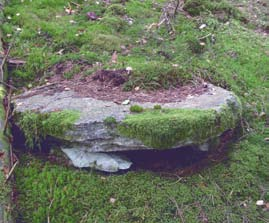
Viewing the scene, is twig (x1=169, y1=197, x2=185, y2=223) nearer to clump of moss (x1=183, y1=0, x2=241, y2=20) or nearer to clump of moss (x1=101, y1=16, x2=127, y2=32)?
clump of moss (x1=101, y1=16, x2=127, y2=32)

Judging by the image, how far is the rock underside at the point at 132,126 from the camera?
13.8ft

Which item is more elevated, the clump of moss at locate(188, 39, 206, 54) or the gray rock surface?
the clump of moss at locate(188, 39, 206, 54)

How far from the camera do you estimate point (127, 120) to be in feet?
14.0

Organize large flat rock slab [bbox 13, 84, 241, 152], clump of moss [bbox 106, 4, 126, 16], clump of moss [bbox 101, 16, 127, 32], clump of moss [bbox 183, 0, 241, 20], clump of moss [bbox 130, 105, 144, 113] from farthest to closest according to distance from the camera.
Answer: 1. clump of moss [bbox 183, 0, 241, 20]
2. clump of moss [bbox 106, 4, 126, 16]
3. clump of moss [bbox 101, 16, 127, 32]
4. clump of moss [bbox 130, 105, 144, 113]
5. large flat rock slab [bbox 13, 84, 241, 152]

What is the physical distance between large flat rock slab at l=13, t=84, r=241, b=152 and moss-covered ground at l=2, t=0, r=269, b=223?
36 centimetres

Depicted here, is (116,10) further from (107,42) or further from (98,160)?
(98,160)

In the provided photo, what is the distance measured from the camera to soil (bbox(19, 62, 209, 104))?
16.3 ft

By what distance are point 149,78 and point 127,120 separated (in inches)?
45.5

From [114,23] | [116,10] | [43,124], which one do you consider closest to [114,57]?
[114,23]

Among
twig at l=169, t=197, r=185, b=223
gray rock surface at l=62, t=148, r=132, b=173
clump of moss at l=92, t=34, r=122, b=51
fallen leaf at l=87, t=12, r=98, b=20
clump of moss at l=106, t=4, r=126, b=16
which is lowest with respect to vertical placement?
twig at l=169, t=197, r=185, b=223

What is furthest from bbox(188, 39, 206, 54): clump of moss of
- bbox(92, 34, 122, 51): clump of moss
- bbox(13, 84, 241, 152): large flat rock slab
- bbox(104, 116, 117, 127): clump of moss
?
bbox(104, 116, 117, 127): clump of moss

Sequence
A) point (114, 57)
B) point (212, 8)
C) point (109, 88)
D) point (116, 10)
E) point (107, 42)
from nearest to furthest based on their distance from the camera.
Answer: point (109, 88), point (114, 57), point (107, 42), point (116, 10), point (212, 8)

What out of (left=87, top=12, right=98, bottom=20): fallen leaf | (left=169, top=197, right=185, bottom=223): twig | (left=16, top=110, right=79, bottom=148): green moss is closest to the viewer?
(left=169, top=197, right=185, bottom=223): twig

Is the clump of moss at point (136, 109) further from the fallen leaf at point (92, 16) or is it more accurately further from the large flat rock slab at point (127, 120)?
the fallen leaf at point (92, 16)
